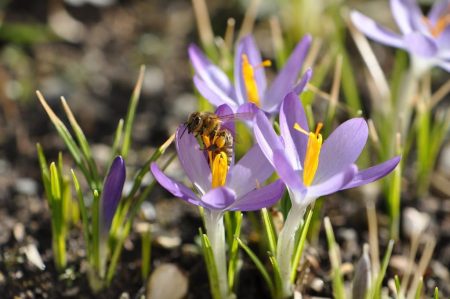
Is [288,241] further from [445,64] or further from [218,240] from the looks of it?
[445,64]

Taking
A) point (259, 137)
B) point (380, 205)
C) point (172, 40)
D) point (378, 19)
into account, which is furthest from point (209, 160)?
point (378, 19)

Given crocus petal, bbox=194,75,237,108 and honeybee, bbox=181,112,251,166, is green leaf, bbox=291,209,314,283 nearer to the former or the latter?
honeybee, bbox=181,112,251,166

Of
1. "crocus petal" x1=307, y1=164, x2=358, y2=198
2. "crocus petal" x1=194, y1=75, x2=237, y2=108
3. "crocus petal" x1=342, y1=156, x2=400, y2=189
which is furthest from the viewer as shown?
"crocus petal" x1=194, y1=75, x2=237, y2=108

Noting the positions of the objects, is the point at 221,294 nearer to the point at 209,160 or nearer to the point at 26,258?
the point at 209,160

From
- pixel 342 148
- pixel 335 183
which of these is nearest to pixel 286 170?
pixel 335 183

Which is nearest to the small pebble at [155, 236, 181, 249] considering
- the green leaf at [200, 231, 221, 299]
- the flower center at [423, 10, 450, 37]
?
the green leaf at [200, 231, 221, 299]

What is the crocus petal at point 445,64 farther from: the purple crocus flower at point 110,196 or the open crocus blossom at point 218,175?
the purple crocus flower at point 110,196
